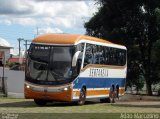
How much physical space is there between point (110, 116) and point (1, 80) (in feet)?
73.2

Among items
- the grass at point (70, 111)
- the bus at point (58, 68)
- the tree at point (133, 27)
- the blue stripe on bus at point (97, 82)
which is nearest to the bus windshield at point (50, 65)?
the bus at point (58, 68)

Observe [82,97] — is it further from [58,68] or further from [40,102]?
[58,68]

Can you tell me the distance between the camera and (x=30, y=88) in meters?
27.0

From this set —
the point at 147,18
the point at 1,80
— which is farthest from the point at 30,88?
the point at 147,18

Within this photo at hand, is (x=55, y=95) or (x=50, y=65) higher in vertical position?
(x=50, y=65)

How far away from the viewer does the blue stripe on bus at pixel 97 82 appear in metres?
27.7

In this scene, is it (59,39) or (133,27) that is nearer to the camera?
(59,39)

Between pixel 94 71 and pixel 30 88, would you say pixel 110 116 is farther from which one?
pixel 94 71

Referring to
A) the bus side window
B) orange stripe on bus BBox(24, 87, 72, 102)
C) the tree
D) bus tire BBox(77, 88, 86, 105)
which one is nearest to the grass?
orange stripe on bus BBox(24, 87, 72, 102)

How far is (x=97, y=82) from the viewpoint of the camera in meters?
31.2

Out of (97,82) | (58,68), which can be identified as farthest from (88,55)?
(97,82)

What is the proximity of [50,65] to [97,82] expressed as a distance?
5.32 metres

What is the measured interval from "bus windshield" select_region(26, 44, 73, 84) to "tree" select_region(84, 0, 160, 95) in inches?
1045

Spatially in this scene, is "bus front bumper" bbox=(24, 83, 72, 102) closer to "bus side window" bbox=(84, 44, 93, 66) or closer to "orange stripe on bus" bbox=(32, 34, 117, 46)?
"orange stripe on bus" bbox=(32, 34, 117, 46)
